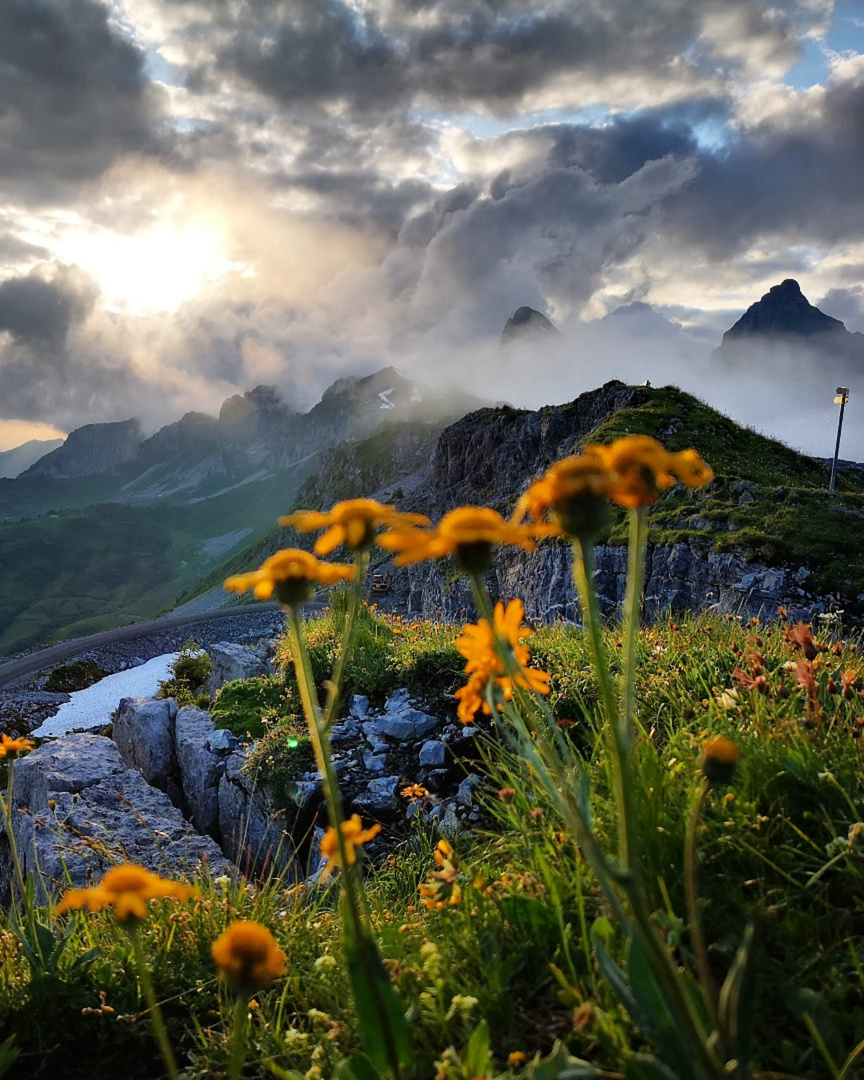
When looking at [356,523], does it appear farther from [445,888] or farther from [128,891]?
[445,888]

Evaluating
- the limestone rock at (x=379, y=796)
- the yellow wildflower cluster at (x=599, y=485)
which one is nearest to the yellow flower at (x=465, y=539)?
the yellow wildflower cluster at (x=599, y=485)

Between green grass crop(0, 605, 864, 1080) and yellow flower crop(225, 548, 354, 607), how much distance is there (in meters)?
1.18

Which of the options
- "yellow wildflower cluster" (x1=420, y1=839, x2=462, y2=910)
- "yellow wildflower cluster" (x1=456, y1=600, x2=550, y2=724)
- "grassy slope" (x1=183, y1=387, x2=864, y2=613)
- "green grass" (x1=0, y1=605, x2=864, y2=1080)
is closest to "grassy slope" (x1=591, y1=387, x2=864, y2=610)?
"grassy slope" (x1=183, y1=387, x2=864, y2=613)

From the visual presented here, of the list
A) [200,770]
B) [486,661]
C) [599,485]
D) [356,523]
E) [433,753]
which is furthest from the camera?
[200,770]

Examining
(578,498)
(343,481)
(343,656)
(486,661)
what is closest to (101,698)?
(486,661)

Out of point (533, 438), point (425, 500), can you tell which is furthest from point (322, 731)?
point (425, 500)

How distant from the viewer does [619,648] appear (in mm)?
5605

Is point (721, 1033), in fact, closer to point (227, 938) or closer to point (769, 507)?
point (227, 938)

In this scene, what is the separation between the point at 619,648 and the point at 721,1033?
462 cm

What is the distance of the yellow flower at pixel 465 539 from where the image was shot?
1.25 metres

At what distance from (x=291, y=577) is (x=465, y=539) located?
48 centimetres

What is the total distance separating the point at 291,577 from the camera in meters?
1.49

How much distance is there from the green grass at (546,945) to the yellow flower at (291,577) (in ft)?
3.87

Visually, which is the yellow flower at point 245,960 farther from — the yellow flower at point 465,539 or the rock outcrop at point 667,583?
the rock outcrop at point 667,583
